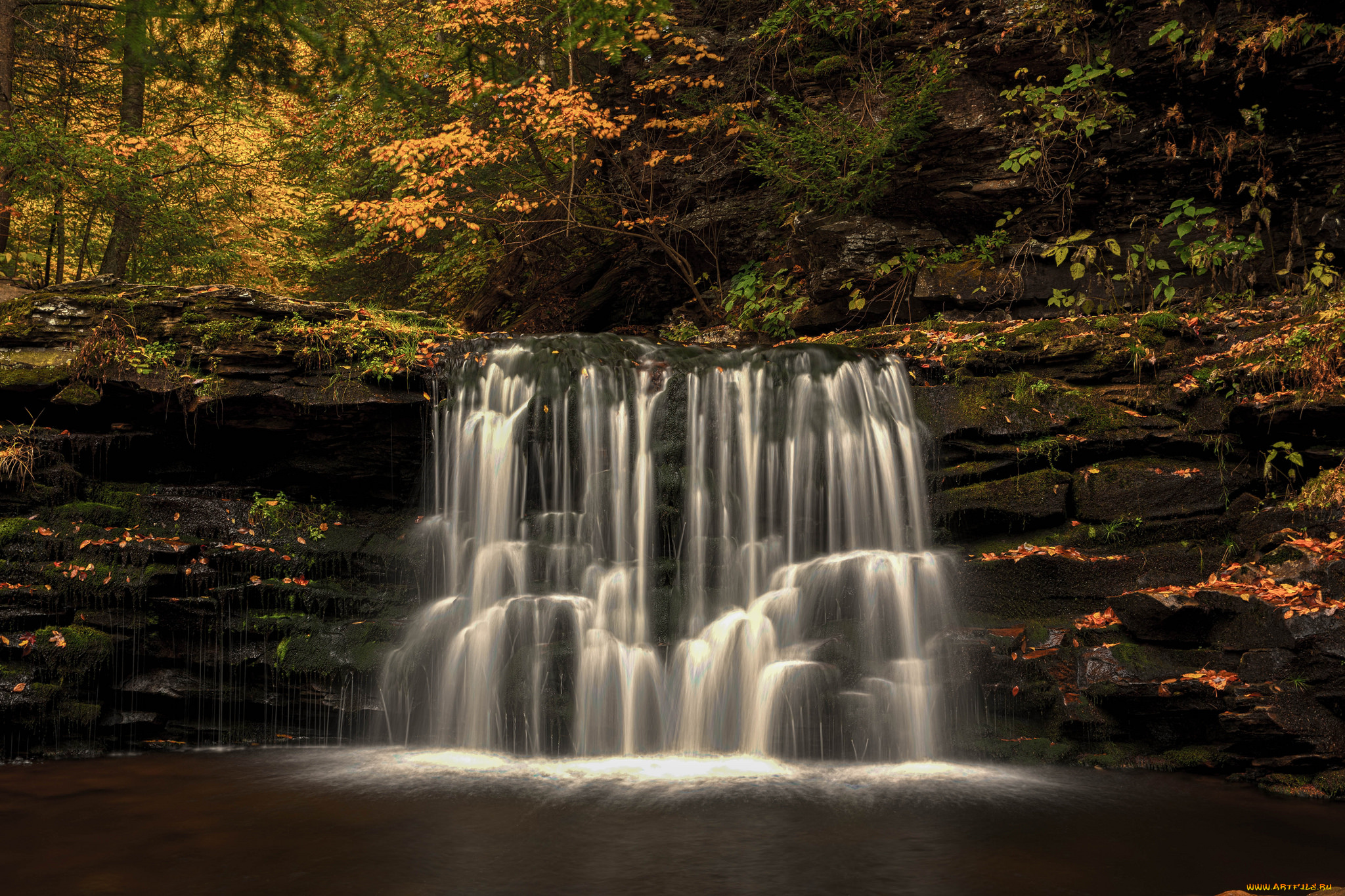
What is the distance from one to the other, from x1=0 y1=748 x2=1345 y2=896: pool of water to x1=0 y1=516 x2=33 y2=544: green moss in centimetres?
198

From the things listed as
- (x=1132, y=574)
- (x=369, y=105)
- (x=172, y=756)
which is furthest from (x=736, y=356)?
(x=369, y=105)

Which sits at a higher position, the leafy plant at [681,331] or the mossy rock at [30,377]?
the leafy plant at [681,331]

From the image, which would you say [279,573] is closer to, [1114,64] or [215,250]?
[215,250]

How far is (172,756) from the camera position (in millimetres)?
6977

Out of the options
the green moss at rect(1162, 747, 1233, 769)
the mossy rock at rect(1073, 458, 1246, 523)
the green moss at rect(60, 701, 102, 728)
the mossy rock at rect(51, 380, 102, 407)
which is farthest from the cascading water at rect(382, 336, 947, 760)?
the mossy rock at rect(51, 380, 102, 407)

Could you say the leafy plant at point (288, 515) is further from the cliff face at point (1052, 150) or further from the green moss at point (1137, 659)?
the green moss at point (1137, 659)

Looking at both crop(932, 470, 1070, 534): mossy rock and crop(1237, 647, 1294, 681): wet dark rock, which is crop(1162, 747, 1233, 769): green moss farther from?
crop(932, 470, 1070, 534): mossy rock

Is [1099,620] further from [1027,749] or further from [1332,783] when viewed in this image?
[1332,783]

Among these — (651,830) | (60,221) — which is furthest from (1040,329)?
(60,221)

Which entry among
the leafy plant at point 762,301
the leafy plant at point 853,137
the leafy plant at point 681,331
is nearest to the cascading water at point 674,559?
the leafy plant at point 762,301

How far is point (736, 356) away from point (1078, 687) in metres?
4.35

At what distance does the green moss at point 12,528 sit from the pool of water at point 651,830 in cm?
198

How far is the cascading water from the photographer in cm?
704

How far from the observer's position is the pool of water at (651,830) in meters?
4.38
